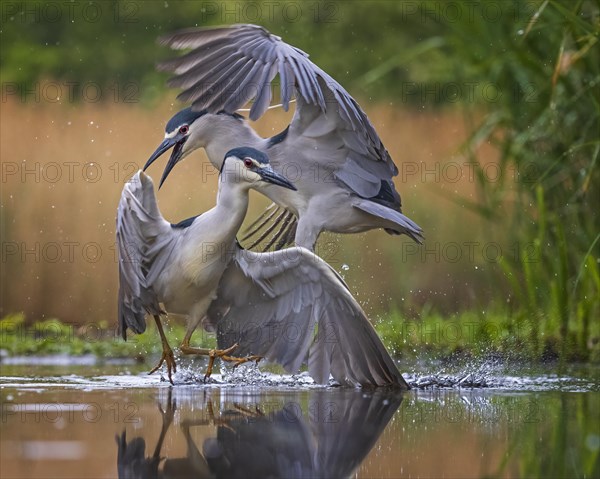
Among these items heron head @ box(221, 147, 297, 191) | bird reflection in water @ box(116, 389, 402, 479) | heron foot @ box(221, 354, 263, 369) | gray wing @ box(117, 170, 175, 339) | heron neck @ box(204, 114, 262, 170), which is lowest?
bird reflection in water @ box(116, 389, 402, 479)

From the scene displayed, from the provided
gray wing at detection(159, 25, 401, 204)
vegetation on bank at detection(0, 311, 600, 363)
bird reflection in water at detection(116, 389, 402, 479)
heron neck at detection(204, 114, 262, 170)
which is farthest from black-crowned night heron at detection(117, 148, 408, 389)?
vegetation on bank at detection(0, 311, 600, 363)

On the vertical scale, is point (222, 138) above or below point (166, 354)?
above

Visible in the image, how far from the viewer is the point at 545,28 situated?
28.6 feet

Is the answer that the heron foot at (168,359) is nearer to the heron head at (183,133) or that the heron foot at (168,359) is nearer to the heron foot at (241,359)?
the heron foot at (241,359)

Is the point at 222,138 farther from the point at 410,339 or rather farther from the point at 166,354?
the point at 410,339

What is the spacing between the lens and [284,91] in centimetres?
717

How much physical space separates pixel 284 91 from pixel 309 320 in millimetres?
1336

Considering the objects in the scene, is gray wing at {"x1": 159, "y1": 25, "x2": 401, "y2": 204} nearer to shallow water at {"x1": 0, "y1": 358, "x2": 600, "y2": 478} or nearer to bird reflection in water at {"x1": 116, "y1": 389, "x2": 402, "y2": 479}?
shallow water at {"x1": 0, "y1": 358, "x2": 600, "y2": 478}

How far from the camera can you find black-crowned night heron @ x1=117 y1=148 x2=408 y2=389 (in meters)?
6.57

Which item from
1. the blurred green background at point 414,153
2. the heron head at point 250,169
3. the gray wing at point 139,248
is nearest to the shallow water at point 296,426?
the gray wing at point 139,248

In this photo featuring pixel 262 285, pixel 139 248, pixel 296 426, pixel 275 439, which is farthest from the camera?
pixel 262 285

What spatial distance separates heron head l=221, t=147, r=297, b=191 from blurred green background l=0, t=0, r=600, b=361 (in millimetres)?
1920

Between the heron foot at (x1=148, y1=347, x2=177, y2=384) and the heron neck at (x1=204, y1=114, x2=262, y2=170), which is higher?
the heron neck at (x1=204, y1=114, x2=262, y2=170)

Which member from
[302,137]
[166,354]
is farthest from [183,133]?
[166,354]
